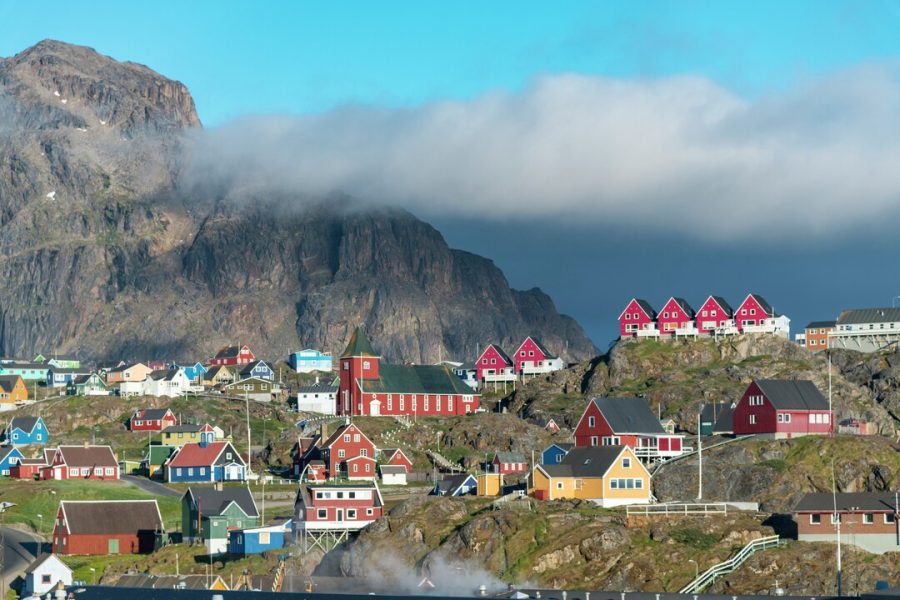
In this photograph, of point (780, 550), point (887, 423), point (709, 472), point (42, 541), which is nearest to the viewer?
point (780, 550)

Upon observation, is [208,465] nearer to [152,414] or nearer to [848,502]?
[152,414]

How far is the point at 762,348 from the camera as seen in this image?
161000 mm

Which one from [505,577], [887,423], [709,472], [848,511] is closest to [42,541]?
[505,577]

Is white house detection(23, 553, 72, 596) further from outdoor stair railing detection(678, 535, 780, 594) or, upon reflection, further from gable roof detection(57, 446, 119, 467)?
gable roof detection(57, 446, 119, 467)

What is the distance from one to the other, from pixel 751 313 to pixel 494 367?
3935 centimetres

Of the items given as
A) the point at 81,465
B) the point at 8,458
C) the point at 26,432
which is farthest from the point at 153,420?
the point at 81,465

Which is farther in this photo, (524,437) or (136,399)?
(136,399)

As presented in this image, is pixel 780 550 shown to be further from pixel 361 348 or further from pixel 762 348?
pixel 361 348

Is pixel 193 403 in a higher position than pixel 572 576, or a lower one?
higher

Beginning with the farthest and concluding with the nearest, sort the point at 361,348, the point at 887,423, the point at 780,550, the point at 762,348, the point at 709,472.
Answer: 1. the point at 361,348
2. the point at 762,348
3. the point at 887,423
4. the point at 709,472
5. the point at 780,550

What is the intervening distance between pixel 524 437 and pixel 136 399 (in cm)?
5696

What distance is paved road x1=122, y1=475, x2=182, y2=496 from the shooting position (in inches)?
5618

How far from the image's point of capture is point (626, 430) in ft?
422

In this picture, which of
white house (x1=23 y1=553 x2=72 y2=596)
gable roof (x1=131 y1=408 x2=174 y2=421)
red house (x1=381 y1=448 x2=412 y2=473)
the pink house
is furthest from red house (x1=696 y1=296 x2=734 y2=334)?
white house (x1=23 y1=553 x2=72 y2=596)
